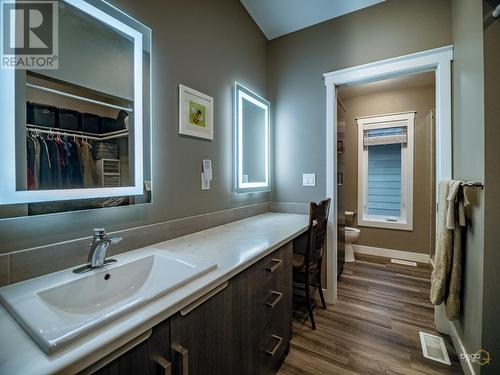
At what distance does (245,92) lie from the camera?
6.96 feet

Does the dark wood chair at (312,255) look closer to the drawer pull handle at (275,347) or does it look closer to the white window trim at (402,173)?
the drawer pull handle at (275,347)

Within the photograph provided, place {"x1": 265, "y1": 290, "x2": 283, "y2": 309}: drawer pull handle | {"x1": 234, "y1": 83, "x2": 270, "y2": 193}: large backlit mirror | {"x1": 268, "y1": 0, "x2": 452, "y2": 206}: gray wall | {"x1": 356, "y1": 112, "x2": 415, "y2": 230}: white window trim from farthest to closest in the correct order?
{"x1": 356, "y1": 112, "x2": 415, "y2": 230}: white window trim < {"x1": 234, "y1": 83, "x2": 270, "y2": 193}: large backlit mirror < {"x1": 268, "y1": 0, "x2": 452, "y2": 206}: gray wall < {"x1": 265, "y1": 290, "x2": 283, "y2": 309}: drawer pull handle

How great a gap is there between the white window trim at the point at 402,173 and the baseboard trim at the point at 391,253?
35 centimetres

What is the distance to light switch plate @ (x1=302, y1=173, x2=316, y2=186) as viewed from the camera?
228 cm

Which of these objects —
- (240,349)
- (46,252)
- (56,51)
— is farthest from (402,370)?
(56,51)

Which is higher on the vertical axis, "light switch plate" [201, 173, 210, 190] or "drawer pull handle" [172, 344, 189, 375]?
"light switch plate" [201, 173, 210, 190]

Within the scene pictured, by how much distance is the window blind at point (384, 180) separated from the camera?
3543 millimetres

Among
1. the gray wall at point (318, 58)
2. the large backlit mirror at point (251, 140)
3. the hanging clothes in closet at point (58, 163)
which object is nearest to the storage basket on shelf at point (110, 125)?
the hanging clothes in closet at point (58, 163)

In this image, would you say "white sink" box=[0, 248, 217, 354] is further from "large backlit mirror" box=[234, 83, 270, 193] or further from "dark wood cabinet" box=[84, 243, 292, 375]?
"large backlit mirror" box=[234, 83, 270, 193]

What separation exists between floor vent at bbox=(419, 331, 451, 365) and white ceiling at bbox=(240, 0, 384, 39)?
2760mm

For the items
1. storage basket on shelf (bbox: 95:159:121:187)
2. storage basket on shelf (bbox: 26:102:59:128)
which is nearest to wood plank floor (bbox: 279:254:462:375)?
storage basket on shelf (bbox: 95:159:121:187)

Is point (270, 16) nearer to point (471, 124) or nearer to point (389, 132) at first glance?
point (471, 124)

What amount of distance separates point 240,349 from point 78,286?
737 millimetres

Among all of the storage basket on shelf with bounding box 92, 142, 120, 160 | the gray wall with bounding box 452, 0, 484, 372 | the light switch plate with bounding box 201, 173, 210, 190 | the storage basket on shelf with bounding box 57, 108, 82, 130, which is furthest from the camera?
the light switch plate with bounding box 201, 173, 210, 190
